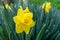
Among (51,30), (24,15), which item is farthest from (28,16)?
(51,30)

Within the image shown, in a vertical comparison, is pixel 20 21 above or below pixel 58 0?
above

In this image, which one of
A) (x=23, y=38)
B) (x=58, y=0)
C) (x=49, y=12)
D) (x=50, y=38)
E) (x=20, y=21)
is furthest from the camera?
(x=58, y=0)

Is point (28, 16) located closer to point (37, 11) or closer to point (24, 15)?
point (24, 15)

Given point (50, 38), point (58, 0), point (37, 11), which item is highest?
point (37, 11)

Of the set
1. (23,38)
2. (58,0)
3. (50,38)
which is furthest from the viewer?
(58,0)

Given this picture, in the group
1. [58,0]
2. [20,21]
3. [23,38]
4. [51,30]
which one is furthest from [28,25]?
[58,0]

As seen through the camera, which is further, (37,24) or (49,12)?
(49,12)

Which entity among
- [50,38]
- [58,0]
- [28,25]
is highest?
[28,25]

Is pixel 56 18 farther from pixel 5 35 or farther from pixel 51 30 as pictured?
pixel 5 35

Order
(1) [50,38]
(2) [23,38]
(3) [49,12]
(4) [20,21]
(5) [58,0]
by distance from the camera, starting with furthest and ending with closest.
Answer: (5) [58,0] < (3) [49,12] < (1) [50,38] < (2) [23,38] < (4) [20,21]
